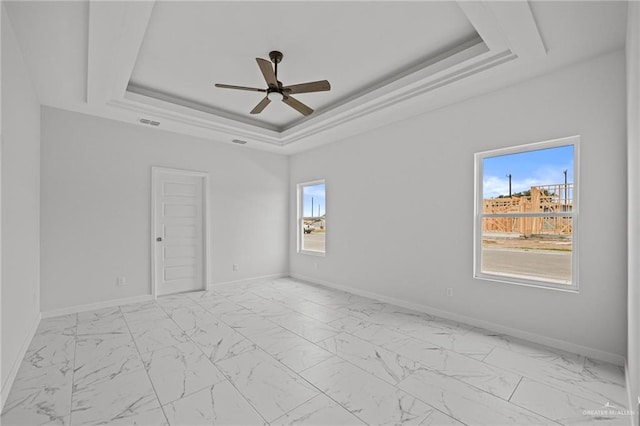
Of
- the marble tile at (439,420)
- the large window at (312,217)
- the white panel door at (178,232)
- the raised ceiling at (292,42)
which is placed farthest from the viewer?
the large window at (312,217)

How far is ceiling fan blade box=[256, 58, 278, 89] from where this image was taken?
2623 millimetres

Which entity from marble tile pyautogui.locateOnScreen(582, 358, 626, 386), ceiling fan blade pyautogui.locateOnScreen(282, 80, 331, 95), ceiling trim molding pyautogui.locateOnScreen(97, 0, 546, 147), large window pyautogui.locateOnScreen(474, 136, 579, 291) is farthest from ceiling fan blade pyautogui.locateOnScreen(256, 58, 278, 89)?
marble tile pyautogui.locateOnScreen(582, 358, 626, 386)

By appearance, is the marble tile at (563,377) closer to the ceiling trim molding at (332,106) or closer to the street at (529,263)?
the street at (529,263)

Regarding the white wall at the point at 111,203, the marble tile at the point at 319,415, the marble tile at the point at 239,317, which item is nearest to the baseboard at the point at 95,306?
the white wall at the point at 111,203

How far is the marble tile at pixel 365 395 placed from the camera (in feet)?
6.55

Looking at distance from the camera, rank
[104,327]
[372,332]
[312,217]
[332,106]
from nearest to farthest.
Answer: [372,332] → [104,327] → [332,106] → [312,217]

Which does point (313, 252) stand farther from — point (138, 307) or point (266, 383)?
point (266, 383)

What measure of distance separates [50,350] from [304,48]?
3896 millimetres

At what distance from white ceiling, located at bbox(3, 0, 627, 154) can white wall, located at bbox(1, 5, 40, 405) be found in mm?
299

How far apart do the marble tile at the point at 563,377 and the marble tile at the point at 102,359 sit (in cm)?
325

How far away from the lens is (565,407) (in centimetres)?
208

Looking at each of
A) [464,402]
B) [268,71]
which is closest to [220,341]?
[464,402]

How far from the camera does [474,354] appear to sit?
2.86m

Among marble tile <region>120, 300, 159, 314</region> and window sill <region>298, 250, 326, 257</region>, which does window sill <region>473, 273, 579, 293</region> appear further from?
marble tile <region>120, 300, 159, 314</region>
